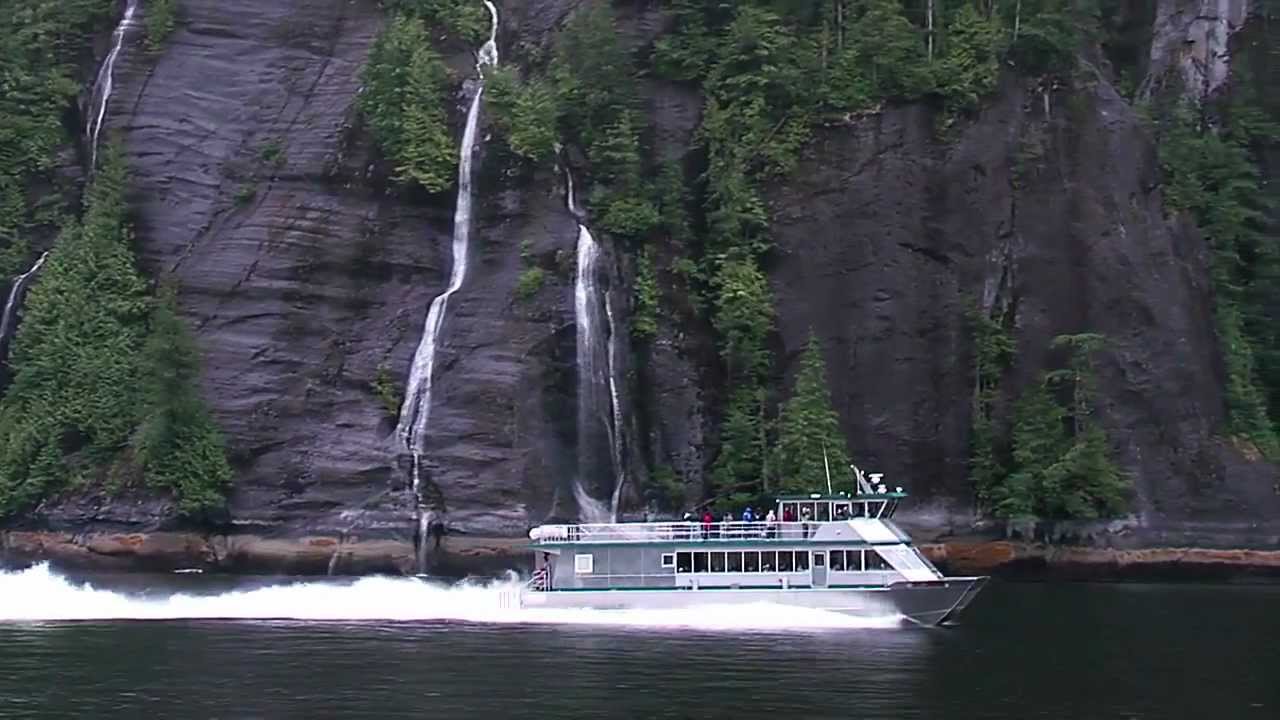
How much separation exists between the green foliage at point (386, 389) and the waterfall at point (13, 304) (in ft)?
53.1

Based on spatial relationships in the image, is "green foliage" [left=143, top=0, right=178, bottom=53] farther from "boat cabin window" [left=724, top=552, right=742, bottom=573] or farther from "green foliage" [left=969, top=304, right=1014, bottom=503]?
"boat cabin window" [left=724, top=552, right=742, bottom=573]

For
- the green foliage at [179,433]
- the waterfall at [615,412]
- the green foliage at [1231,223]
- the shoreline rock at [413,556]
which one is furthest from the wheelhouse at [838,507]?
the green foliage at [1231,223]

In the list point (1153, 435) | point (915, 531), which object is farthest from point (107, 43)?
point (1153, 435)

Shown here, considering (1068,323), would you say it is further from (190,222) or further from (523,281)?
(190,222)

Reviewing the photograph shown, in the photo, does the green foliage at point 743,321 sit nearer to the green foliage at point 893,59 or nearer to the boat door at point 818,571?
the green foliage at point 893,59

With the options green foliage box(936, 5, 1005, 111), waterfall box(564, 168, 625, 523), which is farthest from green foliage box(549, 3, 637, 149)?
green foliage box(936, 5, 1005, 111)

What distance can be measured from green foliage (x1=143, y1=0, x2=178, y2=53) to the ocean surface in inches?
1040

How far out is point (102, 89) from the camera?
69000mm

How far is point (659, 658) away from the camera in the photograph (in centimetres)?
3553

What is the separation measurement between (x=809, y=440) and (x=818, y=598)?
15.9m

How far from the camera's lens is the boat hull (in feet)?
142

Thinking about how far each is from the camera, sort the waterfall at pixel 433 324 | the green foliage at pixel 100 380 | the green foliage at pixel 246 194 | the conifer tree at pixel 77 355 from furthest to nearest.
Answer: the green foliage at pixel 246 194, the conifer tree at pixel 77 355, the green foliage at pixel 100 380, the waterfall at pixel 433 324

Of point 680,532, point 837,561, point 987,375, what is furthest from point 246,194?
point 837,561

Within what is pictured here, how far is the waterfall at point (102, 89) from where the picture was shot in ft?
225
